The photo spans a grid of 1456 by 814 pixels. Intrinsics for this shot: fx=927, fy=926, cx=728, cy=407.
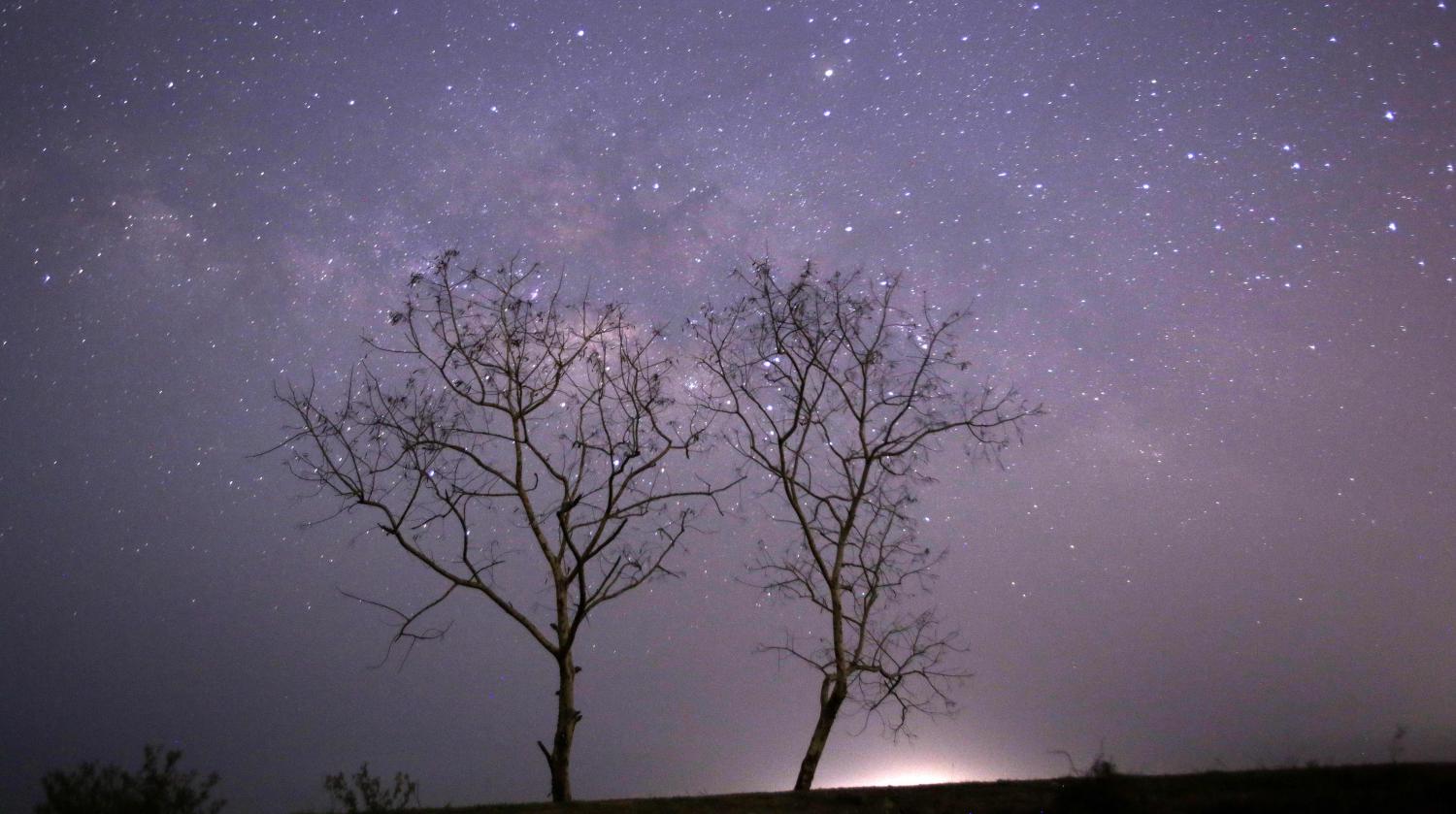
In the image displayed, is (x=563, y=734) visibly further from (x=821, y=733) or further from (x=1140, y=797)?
(x=1140, y=797)

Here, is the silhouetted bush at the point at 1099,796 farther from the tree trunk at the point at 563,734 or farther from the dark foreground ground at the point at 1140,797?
the tree trunk at the point at 563,734

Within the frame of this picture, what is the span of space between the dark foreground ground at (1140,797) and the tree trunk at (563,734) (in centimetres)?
108

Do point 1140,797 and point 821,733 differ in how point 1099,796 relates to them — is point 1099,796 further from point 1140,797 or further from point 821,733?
point 821,733

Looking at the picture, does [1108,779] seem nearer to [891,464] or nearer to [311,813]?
[891,464]

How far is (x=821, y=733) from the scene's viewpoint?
→ 41.0ft

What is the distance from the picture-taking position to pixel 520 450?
1341 centimetres

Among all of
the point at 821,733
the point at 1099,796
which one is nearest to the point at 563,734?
the point at 821,733

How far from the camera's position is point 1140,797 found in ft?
26.0

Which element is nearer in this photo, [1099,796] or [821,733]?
[1099,796]

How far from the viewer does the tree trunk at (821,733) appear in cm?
1193

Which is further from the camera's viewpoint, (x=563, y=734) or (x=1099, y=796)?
(x=563, y=734)

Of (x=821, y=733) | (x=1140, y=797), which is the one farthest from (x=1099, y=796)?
(x=821, y=733)

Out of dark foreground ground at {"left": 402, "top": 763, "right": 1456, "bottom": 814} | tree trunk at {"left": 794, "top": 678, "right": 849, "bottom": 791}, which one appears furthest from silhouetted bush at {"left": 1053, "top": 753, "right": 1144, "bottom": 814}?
tree trunk at {"left": 794, "top": 678, "right": 849, "bottom": 791}

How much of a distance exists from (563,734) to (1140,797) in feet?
22.3
